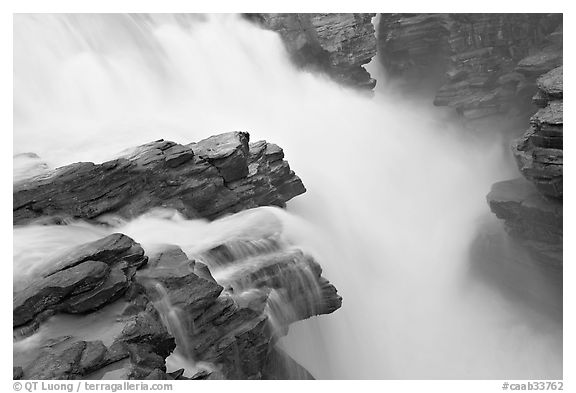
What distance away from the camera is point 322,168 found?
10.9 m

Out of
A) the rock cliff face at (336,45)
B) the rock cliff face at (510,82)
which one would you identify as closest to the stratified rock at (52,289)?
the rock cliff face at (510,82)

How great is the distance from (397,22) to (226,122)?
20.9ft

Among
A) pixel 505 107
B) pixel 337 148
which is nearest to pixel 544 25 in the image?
pixel 337 148

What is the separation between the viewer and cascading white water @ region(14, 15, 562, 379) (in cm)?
742

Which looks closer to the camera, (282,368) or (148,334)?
(148,334)

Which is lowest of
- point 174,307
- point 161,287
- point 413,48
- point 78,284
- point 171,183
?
point 413,48

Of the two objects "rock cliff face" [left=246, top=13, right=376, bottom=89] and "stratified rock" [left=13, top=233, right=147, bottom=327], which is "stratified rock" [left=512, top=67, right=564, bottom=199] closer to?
"rock cliff face" [left=246, top=13, right=376, bottom=89]

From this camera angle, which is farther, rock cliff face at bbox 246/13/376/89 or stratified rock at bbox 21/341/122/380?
rock cliff face at bbox 246/13/376/89

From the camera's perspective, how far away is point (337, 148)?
37.6 ft

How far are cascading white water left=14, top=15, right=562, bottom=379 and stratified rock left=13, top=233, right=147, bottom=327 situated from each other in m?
0.55

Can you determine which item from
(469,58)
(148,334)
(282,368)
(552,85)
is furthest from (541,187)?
(148,334)

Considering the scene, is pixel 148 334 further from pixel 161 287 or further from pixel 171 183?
pixel 171 183

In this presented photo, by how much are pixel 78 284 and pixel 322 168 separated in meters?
6.66

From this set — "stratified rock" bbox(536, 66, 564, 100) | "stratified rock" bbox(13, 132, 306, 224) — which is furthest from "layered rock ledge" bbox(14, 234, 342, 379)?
"stratified rock" bbox(536, 66, 564, 100)
